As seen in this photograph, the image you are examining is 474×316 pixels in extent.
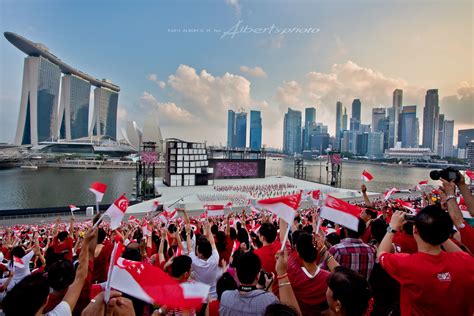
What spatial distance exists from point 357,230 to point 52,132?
386 ft

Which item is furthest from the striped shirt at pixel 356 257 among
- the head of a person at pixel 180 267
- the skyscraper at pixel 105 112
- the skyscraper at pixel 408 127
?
the skyscraper at pixel 408 127

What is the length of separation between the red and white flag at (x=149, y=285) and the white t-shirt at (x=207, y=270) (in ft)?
3.41

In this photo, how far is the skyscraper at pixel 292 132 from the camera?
178125 millimetres

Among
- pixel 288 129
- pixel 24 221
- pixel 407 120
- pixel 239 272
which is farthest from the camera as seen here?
pixel 288 129

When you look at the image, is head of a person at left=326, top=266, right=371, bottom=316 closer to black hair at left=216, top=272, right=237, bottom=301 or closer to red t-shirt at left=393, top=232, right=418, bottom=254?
black hair at left=216, top=272, right=237, bottom=301

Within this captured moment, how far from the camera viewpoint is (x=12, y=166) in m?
58.0

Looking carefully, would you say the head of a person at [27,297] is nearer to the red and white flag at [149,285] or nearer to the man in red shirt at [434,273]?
the red and white flag at [149,285]

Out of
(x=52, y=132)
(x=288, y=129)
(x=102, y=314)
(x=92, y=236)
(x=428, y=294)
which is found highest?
(x=288, y=129)

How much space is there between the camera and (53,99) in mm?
94312

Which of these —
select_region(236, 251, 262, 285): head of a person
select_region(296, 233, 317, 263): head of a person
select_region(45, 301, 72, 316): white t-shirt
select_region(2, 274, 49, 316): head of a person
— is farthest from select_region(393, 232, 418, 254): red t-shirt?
select_region(2, 274, 49, 316): head of a person

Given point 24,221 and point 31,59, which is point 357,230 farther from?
point 31,59

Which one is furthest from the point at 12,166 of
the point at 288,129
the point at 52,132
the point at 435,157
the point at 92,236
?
the point at 288,129

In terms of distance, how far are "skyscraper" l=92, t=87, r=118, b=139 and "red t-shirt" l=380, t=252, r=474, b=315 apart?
419ft

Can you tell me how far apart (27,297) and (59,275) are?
439 millimetres
